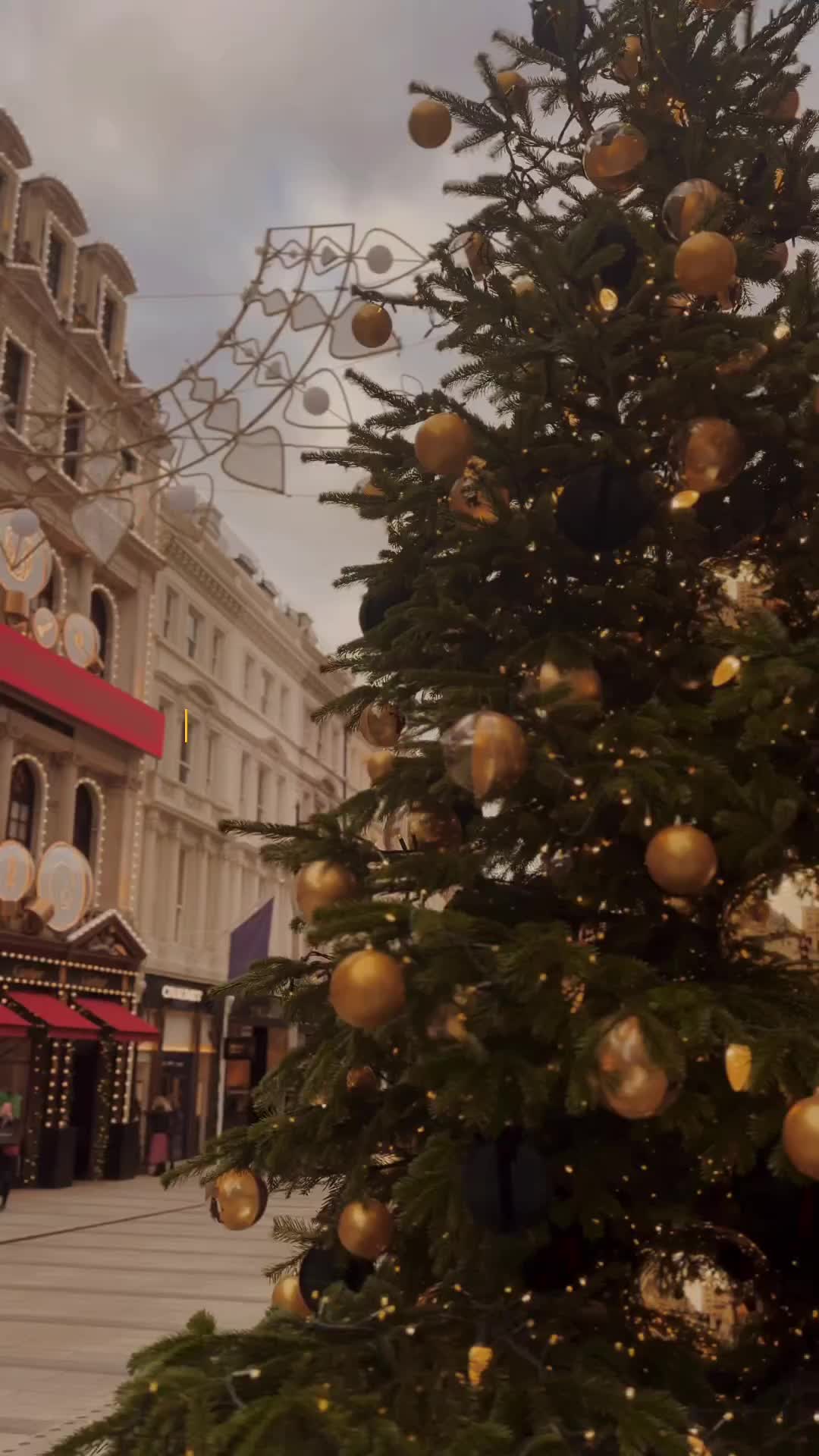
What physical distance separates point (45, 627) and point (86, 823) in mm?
4824

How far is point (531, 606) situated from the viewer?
3.99m

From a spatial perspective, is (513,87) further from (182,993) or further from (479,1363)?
(182,993)

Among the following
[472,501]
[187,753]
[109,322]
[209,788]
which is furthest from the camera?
[209,788]

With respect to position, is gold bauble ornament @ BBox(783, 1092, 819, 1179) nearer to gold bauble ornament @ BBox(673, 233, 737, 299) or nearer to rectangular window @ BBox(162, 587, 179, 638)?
gold bauble ornament @ BBox(673, 233, 737, 299)

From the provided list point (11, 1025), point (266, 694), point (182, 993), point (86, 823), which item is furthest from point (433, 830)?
point (266, 694)

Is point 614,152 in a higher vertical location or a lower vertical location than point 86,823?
lower

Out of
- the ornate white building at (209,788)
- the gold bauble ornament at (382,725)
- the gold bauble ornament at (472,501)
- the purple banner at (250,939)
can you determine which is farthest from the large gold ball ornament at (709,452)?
the ornate white building at (209,788)

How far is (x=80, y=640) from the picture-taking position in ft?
76.5

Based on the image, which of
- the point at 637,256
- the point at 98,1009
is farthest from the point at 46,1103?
the point at 637,256

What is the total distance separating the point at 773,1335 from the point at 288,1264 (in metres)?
1.52

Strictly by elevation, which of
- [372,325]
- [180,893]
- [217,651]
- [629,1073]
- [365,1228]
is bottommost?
[365,1228]

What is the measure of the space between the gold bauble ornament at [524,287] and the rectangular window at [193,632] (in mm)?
27691

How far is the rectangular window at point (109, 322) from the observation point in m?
26.7

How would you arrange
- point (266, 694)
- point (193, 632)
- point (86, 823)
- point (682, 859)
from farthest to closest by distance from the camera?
1. point (266, 694)
2. point (193, 632)
3. point (86, 823)
4. point (682, 859)
